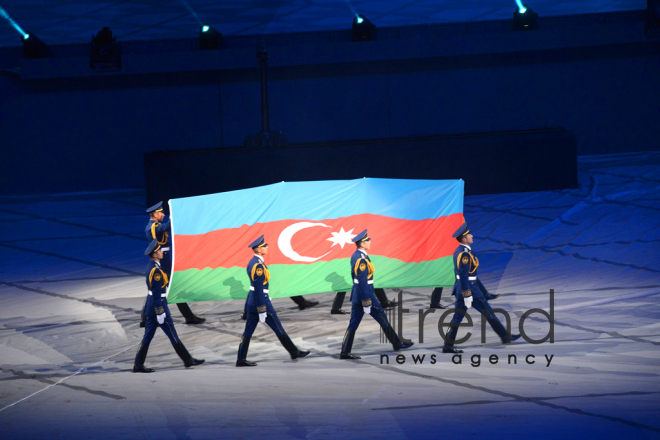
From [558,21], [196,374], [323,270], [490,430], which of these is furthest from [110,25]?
[490,430]

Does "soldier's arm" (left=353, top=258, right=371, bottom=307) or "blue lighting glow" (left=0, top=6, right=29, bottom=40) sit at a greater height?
"blue lighting glow" (left=0, top=6, right=29, bottom=40)

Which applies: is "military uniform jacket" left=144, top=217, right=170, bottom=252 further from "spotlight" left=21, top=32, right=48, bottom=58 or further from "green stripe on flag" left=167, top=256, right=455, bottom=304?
"spotlight" left=21, top=32, right=48, bottom=58

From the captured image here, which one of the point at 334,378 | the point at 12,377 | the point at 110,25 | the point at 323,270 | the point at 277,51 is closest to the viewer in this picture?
the point at 334,378

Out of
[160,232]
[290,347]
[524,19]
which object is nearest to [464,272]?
[290,347]

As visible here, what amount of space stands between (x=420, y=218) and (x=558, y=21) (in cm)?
1244

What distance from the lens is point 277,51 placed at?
22.4 m

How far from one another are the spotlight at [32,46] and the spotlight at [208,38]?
447 centimetres

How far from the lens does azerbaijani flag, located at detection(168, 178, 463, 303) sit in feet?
39.0

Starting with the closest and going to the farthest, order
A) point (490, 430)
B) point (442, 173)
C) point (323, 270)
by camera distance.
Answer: point (490, 430)
point (323, 270)
point (442, 173)

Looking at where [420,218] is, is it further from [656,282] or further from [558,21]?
[558,21]

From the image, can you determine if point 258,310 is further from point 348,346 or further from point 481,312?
point 481,312

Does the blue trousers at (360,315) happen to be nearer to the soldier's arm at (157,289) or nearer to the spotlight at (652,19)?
the soldier's arm at (157,289)

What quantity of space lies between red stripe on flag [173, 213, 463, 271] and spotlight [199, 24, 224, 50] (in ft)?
37.7

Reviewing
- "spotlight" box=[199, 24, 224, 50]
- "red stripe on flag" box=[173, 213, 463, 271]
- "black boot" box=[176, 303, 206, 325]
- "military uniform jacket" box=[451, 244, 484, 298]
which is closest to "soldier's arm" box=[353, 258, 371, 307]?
"military uniform jacket" box=[451, 244, 484, 298]
